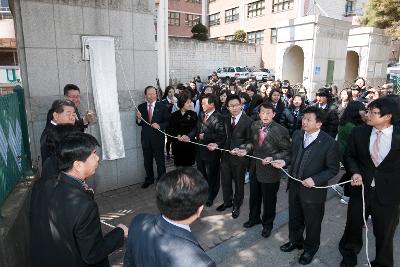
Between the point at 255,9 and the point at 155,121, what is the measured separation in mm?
36084

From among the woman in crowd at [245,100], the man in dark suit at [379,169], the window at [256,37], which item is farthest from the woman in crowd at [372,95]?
the window at [256,37]

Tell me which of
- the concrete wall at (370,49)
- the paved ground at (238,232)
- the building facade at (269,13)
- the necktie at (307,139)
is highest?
the building facade at (269,13)

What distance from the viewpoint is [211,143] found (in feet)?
16.6

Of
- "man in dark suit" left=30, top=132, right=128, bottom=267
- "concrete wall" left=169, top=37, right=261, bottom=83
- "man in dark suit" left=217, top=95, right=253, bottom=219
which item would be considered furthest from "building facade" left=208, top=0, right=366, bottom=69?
"man in dark suit" left=30, top=132, right=128, bottom=267

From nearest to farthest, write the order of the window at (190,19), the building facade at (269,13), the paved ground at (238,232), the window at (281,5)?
the paved ground at (238,232)
the building facade at (269,13)
the window at (281,5)
the window at (190,19)

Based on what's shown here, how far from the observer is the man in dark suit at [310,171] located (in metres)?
3.55

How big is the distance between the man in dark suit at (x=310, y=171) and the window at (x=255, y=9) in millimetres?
36353

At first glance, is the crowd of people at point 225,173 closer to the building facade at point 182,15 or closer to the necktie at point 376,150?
the necktie at point 376,150

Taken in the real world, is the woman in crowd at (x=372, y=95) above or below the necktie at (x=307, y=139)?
above

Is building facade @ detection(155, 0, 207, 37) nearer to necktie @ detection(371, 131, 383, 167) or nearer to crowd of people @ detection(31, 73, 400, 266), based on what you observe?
crowd of people @ detection(31, 73, 400, 266)

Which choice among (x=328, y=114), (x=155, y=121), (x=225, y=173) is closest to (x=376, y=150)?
(x=225, y=173)

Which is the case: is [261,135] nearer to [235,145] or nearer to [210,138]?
[235,145]

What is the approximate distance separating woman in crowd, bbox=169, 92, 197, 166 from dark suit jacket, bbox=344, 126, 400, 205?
303 cm

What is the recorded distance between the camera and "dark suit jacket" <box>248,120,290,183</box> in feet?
13.6
